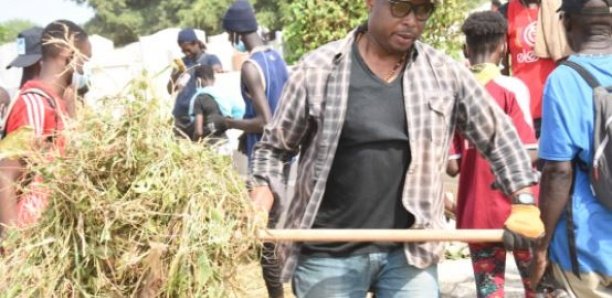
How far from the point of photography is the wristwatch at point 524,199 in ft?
12.0

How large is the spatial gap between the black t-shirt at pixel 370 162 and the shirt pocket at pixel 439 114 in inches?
3.8

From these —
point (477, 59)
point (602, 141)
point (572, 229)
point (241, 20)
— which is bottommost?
point (572, 229)

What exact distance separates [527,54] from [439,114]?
2875mm

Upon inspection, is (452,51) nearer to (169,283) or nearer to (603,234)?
(603,234)

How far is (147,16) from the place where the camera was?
42.2m

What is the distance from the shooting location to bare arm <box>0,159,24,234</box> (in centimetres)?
418

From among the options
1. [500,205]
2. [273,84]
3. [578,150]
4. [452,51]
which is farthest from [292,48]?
[578,150]

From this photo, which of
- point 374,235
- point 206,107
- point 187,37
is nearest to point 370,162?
point 374,235

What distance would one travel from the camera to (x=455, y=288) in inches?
257

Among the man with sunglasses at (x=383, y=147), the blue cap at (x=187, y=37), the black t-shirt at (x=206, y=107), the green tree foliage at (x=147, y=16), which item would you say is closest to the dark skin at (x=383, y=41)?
the man with sunglasses at (x=383, y=147)

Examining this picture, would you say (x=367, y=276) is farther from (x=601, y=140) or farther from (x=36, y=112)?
(x=36, y=112)

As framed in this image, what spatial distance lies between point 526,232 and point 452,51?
18.7 ft

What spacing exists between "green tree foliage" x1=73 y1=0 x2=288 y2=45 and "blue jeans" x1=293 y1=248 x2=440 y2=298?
34.0 m

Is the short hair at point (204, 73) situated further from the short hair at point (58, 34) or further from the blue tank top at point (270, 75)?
the short hair at point (58, 34)
